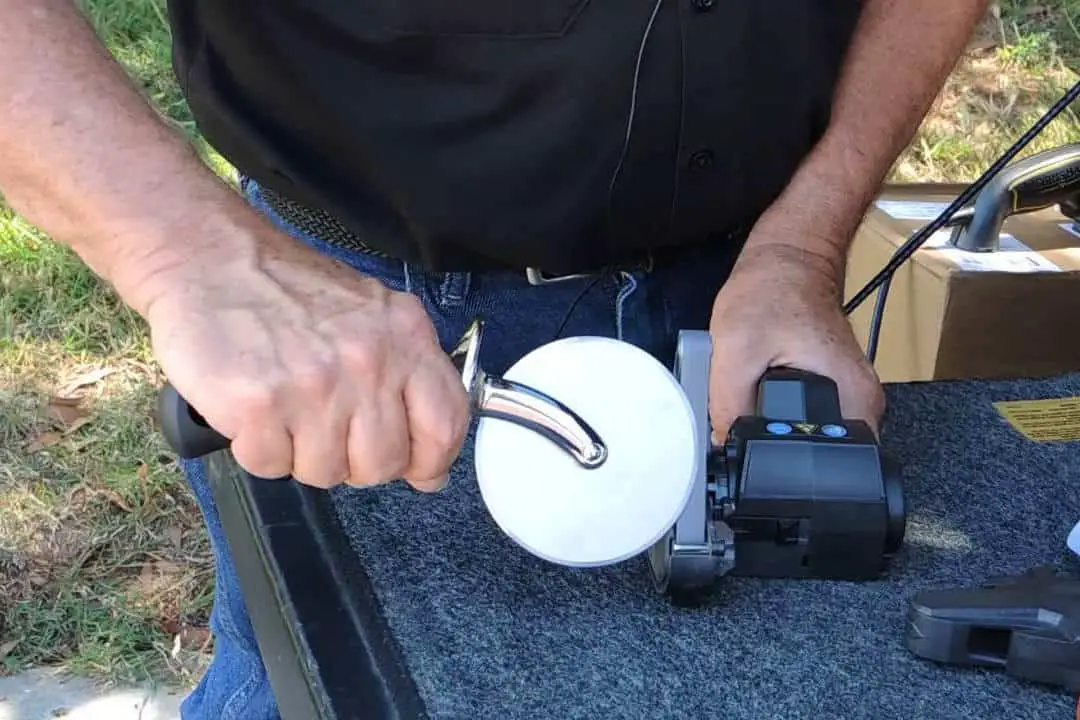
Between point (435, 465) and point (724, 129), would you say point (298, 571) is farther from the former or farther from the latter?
point (724, 129)

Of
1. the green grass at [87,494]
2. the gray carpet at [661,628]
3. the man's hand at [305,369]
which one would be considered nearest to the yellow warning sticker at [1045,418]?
the gray carpet at [661,628]

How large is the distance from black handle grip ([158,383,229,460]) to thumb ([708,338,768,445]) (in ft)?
0.99

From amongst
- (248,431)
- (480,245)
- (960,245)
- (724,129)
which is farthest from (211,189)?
(960,245)

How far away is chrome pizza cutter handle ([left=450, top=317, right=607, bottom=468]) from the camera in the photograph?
1.82 feet

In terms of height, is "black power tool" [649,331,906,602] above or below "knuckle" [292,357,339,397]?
below

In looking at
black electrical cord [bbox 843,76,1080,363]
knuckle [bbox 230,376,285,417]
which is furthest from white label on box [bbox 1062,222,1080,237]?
knuckle [bbox 230,376,285,417]

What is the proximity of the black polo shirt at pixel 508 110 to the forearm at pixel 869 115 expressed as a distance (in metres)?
0.04

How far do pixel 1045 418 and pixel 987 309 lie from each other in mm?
337

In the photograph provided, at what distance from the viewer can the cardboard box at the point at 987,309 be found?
3.86 feet

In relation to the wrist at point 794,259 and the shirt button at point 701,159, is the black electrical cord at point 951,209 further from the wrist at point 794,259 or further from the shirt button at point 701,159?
the shirt button at point 701,159

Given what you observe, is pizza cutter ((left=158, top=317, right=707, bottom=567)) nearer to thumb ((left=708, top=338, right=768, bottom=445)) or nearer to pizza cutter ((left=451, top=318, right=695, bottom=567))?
pizza cutter ((left=451, top=318, right=695, bottom=567))

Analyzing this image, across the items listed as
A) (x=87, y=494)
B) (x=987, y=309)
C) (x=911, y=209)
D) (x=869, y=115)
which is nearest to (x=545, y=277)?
(x=869, y=115)

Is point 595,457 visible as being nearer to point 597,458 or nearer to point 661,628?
point 597,458

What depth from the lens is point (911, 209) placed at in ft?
4.47
